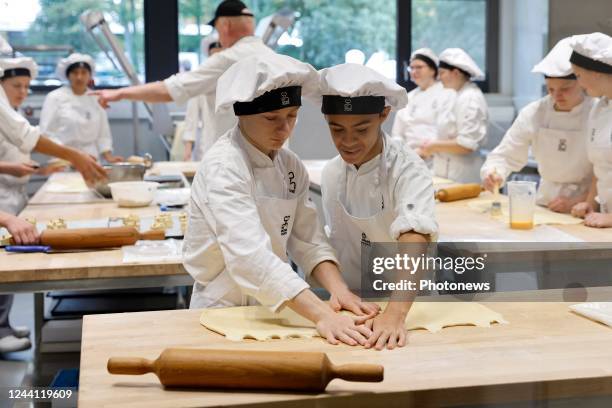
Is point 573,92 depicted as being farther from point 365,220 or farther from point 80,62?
point 80,62

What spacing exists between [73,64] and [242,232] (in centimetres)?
341

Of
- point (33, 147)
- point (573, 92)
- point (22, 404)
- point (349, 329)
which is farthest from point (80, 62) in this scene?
point (349, 329)

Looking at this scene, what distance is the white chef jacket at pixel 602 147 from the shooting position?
2.04 meters

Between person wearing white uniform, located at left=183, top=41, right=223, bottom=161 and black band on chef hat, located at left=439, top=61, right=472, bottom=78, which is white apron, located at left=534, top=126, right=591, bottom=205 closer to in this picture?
black band on chef hat, located at left=439, top=61, right=472, bottom=78

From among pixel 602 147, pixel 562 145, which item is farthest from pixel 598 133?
pixel 562 145

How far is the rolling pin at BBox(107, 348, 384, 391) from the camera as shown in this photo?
0.85 metres

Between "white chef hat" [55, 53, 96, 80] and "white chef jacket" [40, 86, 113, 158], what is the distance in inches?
3.5

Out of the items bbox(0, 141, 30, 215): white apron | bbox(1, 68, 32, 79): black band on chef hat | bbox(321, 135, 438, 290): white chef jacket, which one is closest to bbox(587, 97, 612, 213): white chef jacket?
bbox(321, 135, 438, 290): white chef jacket

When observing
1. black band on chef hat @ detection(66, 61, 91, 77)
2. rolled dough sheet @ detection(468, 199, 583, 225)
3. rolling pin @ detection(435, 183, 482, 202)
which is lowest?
rolled dough sheet @ detection(468, 199, 583, 225)

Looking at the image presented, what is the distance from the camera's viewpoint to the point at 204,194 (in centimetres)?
129

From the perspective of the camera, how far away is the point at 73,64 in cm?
433

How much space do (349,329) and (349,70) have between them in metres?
0.44

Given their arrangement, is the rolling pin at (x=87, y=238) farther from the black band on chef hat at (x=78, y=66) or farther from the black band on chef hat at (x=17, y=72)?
the black band on chef hat at (x=78, y=66)

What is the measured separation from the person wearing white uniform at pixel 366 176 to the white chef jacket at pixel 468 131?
2030 mm
